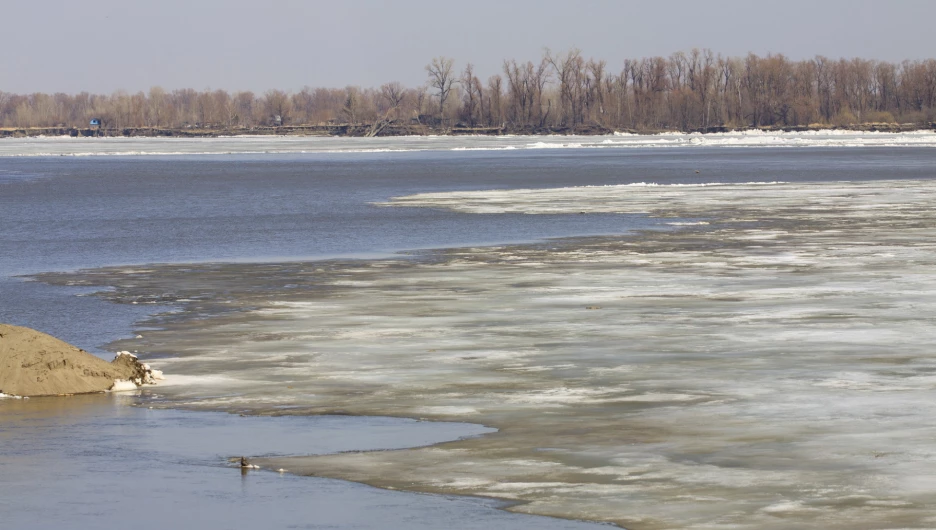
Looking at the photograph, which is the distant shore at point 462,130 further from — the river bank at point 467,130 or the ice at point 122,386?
the ice at point 122,386

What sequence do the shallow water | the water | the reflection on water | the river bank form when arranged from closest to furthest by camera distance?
the reflection on water → the shallow water → the water → the river bank

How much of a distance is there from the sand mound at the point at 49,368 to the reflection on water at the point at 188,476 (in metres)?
0.40

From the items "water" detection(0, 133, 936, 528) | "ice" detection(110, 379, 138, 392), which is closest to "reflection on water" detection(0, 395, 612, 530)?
"water" detection(0, 133, 936, 528)

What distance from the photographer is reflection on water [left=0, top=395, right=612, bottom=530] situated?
7148 mm

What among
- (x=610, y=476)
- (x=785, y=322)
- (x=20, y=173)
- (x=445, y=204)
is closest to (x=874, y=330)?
(x=785, y=322)

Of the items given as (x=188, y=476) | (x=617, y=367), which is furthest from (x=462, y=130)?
(x=188, y=476)

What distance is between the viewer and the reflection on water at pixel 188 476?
23.5 feet

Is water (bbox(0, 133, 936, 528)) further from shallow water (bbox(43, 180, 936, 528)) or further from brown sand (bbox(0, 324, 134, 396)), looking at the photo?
brown sand (bbox(0, 324, 134, 396))

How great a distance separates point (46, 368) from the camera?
437 inches

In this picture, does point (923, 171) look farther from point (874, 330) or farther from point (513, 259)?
point (874, 330)

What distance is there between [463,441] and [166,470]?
1.90 meters

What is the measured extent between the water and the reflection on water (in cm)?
21

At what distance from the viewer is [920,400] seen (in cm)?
991

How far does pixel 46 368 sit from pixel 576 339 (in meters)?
4.84
